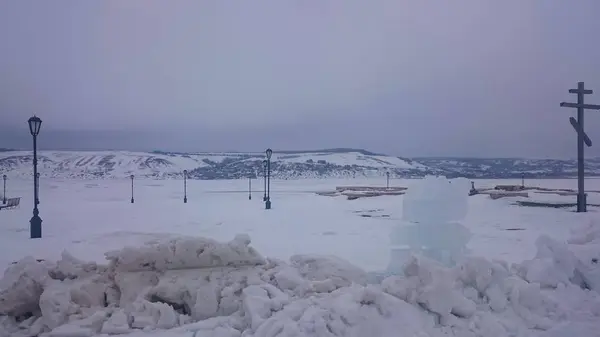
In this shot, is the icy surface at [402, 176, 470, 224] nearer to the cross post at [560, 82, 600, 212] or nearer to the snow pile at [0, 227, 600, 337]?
the snow pile at [0, 227, 600, 337]

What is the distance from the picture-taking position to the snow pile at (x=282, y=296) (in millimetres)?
4172

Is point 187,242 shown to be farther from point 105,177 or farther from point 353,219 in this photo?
point 105,177

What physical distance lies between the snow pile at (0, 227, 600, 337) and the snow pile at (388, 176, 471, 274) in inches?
33.6

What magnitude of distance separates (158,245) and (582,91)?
13.1 m

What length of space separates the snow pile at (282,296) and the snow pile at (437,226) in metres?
0.85

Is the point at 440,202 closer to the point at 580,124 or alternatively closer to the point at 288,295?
the point at 288,295

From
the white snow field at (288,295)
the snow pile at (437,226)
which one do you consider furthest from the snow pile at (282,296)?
the snow pile at (437,226)

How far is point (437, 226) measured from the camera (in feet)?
20.6

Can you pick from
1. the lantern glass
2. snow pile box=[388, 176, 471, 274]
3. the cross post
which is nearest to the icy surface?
snow pile box=[388, 176, 471, 274]

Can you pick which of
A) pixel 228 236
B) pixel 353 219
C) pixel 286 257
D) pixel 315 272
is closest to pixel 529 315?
pixel 315 272

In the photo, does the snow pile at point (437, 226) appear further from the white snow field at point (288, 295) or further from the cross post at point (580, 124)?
the cross post at point (580, 124)

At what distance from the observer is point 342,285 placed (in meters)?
5.18

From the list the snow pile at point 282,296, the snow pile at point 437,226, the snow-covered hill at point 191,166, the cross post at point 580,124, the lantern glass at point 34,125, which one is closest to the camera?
the snow pile at point 282,296

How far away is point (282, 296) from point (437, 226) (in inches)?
103
